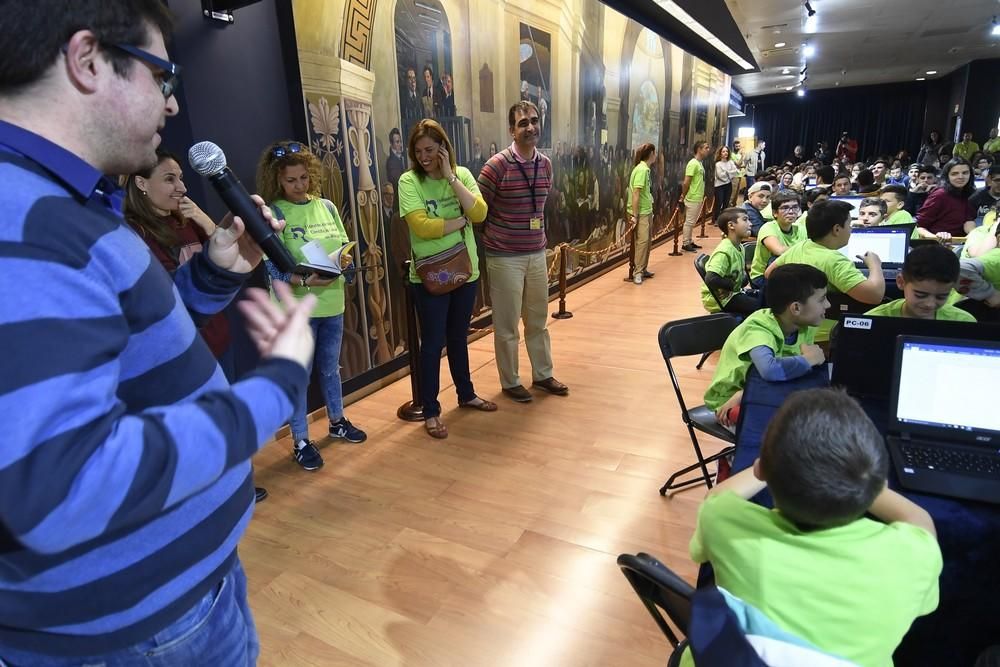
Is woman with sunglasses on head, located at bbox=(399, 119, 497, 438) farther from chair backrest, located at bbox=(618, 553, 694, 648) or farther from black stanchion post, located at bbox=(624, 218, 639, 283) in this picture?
black stanchion post, located at bbox=(624, 218, 639, 283)

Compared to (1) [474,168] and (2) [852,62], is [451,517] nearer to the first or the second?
(1) [474,168]

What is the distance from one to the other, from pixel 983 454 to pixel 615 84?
722 cm

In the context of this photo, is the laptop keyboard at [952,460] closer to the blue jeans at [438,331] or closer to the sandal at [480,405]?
the blue jeans at [438,331]

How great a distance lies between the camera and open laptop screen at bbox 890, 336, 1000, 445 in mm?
1473

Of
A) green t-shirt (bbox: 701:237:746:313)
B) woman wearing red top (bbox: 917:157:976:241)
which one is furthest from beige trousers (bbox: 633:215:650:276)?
green t-shirt (bbox: 701:237:746:313)

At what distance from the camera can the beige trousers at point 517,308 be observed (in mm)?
3572

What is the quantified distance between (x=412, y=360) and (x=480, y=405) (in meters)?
0.52

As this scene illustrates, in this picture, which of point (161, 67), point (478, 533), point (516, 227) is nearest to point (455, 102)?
point (516, 227)

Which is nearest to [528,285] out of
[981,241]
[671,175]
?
[981,241]

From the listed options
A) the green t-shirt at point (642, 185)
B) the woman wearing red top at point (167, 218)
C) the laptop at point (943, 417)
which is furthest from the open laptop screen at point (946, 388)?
the green t-shirt at point (642, 185)

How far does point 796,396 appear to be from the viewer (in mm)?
1122

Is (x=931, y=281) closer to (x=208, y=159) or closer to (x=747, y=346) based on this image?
(x=747, y=346)

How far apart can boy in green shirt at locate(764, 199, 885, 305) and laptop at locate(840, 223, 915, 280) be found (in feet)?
1.69

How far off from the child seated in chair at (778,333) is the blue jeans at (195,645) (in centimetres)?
172
